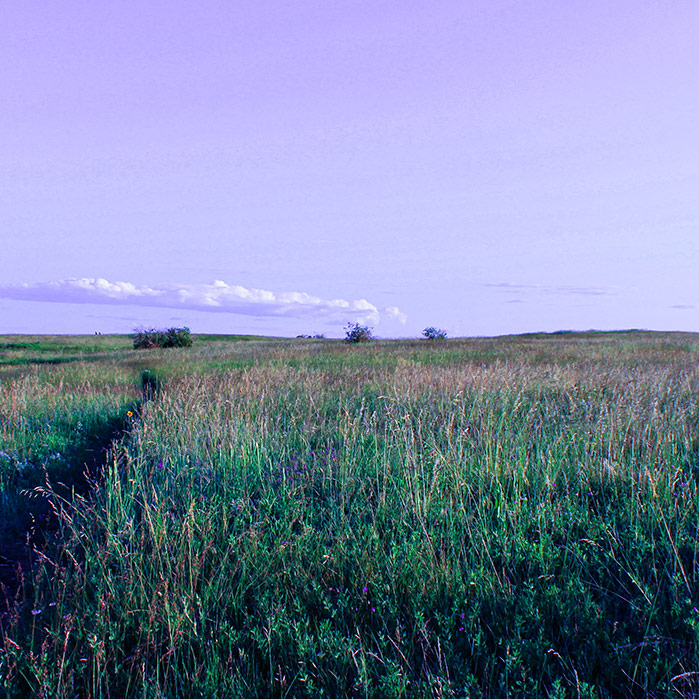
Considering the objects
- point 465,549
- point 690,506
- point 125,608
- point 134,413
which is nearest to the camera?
point 125,608

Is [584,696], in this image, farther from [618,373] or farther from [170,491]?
[618,373]

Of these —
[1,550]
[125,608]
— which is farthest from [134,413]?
[125,608]

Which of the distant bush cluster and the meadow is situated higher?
the distant bush cluster

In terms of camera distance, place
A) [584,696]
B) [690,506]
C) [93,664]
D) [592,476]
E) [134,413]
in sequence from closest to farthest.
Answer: [584,696] < [93,664] < [690,506] < [592,476] < [134,413]

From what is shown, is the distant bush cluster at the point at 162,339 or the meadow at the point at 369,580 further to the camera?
the distant bush cluster at the point at 162,339

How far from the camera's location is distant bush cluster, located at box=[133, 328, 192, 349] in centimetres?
3828

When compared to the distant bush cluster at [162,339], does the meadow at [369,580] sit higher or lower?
lower

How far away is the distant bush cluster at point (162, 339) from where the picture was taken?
38281 mm

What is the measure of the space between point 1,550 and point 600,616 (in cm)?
454

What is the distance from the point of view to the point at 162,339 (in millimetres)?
38625

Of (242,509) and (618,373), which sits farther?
(618,373)

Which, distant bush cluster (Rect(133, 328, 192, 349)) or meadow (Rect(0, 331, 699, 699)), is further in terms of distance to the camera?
distant bush cluster (Rect(133, 328, 192, 349))

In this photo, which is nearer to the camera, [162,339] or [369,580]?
[369,580]

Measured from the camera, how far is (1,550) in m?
4.21
